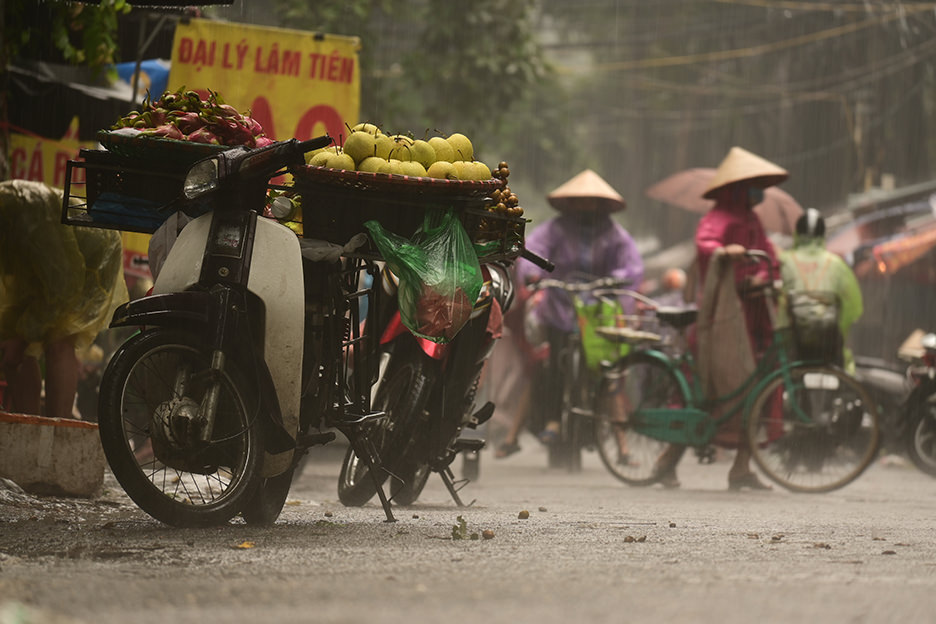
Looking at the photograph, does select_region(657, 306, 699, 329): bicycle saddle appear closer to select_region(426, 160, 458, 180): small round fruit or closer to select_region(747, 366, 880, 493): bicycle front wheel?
select_region(747, 366, 880, 493): bicycle front wheel

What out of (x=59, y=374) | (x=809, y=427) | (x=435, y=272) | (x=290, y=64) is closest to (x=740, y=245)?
(x=809, y=427)

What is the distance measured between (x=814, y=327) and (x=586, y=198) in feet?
9.03

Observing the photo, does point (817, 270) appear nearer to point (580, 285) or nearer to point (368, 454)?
point (580, 285)

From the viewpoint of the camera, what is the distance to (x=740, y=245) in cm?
1026

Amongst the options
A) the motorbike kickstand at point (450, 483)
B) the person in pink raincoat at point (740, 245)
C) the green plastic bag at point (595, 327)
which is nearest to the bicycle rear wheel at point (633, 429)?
the person in pink raincoat at point (740, 245)

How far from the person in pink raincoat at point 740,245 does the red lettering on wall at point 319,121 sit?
2.87 m

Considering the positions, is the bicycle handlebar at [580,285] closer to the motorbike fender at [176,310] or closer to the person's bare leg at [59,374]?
Answer: the person's bare leg at [59,374]

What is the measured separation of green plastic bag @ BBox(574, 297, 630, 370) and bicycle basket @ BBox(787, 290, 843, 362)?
1808 mm

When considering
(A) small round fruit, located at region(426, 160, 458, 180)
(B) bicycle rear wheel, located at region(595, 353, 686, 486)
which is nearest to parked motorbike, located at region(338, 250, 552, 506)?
(A) small round fruit, located at region(426, 160, 458, 180)

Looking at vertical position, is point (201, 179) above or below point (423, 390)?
above

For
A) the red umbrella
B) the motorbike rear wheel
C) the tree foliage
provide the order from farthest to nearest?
the red umbrella, the tree foliage, the motorbike rear wheel

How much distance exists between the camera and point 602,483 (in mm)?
10344

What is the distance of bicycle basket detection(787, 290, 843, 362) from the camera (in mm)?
9727

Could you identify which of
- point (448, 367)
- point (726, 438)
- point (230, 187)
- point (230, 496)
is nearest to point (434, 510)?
point (448, 367)
